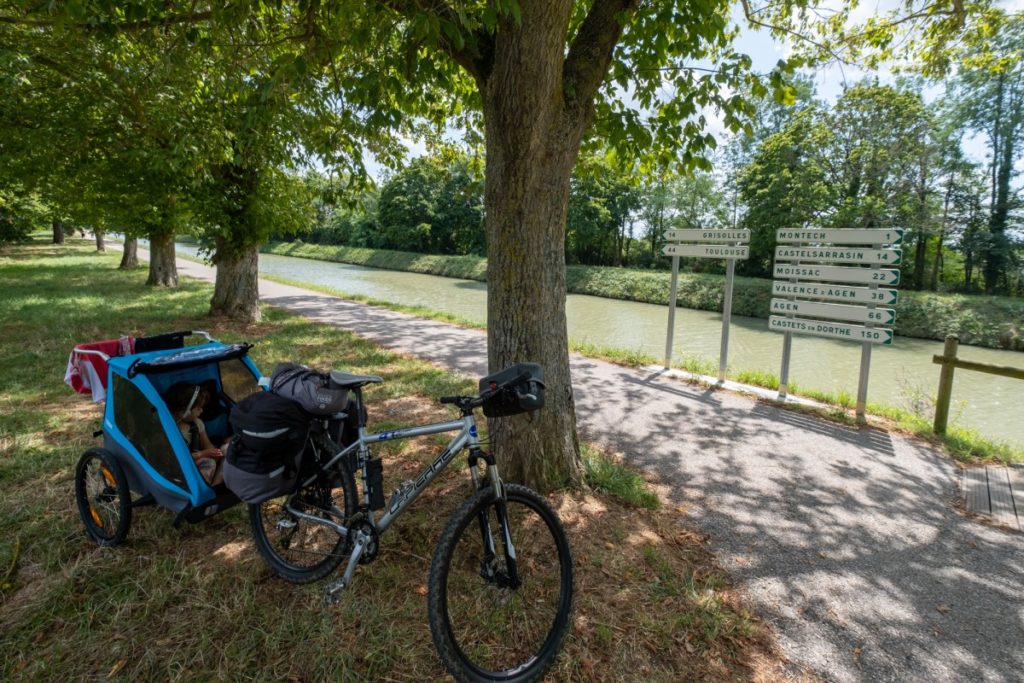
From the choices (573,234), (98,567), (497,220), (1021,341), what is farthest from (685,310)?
(98,567)

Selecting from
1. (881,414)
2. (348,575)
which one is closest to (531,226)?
(348,575)

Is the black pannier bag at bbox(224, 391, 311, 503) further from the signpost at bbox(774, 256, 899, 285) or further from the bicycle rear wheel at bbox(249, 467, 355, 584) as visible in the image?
the signpost at bbox(774, 256, 899, 285)

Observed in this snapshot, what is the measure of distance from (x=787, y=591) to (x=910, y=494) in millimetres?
2040

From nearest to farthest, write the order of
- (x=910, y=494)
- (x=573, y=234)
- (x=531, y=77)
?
(x=531, y=77)
(x=910, y=494)
(x=573, y=234)

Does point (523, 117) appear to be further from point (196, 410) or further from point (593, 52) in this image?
point (196, 410)

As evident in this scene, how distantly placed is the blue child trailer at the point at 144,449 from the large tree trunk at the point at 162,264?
1551cm

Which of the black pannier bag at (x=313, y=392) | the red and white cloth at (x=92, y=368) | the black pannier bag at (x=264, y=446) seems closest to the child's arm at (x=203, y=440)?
the red and white cloth at (x=92, y=368)

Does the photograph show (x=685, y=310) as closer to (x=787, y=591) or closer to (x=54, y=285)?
(x=787, y=591)

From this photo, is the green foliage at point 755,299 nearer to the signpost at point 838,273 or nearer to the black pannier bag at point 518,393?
the signpost at point 838,273

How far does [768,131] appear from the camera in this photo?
3014 cm

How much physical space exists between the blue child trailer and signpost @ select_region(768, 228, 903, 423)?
6138 mm

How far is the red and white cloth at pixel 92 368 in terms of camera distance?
10.8 feet

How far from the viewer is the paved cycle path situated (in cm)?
245

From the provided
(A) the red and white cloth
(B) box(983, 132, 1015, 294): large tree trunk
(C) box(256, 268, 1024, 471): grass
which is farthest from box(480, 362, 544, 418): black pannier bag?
(B) box(983, 132, 1015, 294): large tree trunk
